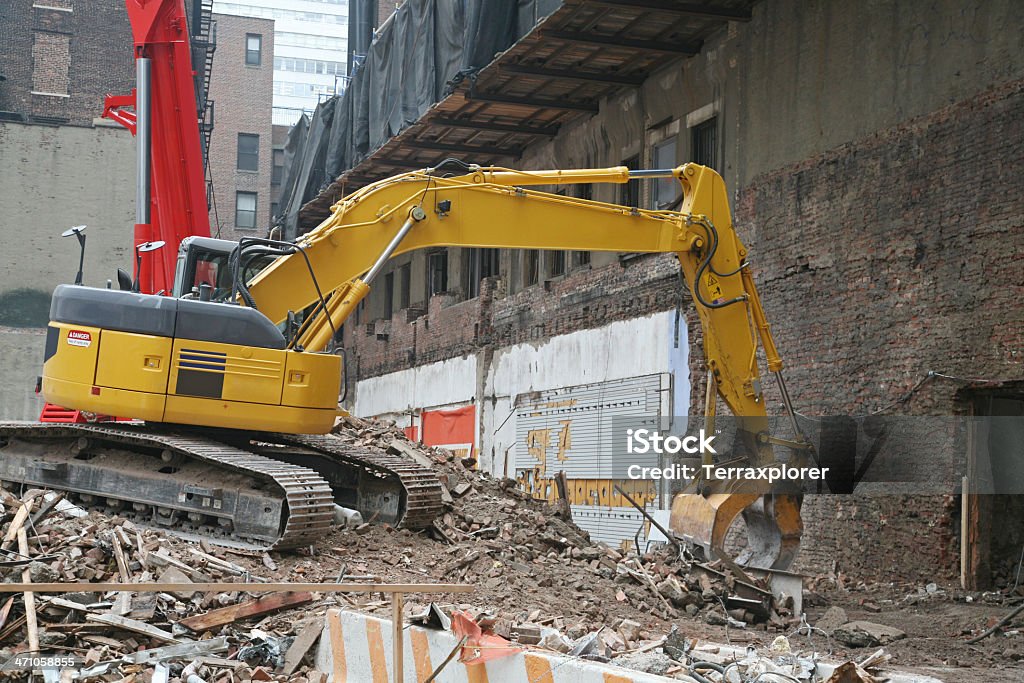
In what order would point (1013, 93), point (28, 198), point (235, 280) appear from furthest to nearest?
point (28, 198)
point (1013, 93)
point (235, 280)

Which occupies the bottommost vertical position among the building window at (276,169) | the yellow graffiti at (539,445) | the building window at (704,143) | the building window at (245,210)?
the yellow graffiti at (539,445)

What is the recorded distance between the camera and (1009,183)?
12961 mm

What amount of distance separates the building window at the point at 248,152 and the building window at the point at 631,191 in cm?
4080

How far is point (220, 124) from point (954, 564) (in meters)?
51.0

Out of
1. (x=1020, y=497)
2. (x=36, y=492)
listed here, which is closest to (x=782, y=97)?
(x=1020, y=497)

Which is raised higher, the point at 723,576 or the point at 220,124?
the point at 220,124

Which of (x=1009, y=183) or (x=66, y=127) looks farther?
(x=66, y=127)

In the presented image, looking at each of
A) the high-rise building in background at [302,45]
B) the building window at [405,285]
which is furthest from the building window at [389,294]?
the high-rise building in background at [302,45]

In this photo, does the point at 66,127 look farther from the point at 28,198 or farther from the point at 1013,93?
the point at 1013,93

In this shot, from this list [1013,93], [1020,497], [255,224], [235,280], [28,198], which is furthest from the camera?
[255,224]

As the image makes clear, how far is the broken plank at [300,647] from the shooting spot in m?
7.53

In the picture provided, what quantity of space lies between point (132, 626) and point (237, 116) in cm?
5471

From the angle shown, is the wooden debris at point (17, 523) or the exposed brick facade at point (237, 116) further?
the exposed brick facade at point (237, 116)

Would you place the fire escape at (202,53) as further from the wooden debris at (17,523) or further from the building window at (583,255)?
the wooden debris at (17,523)
